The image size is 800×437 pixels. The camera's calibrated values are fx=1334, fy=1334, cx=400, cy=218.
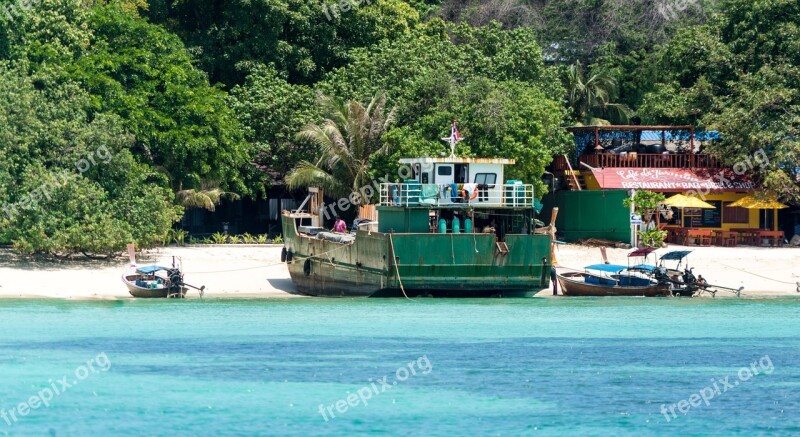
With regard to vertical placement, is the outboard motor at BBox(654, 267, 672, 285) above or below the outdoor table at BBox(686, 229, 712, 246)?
below

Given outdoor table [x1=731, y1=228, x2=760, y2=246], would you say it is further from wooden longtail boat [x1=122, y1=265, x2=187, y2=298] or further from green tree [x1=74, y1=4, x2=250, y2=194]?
wooden longtail boat [x1=122, y1=265, x2=187, y2=298]

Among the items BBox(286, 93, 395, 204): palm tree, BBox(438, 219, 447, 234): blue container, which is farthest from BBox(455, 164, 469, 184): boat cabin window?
BBox(286, 93, 395, 204): palm tree

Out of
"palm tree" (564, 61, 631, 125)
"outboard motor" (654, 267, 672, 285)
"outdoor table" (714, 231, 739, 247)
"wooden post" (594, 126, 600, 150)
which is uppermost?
"palm tree" (564, 61, 631, 125)

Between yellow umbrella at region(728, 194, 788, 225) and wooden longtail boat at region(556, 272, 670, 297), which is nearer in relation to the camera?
wooden longtail boat at region(556, 272, 670, 297)

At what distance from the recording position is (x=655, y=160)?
53.4 m

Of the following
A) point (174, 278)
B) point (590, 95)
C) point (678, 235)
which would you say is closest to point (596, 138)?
point (678, 235)

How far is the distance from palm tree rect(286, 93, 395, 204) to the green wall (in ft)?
25.7

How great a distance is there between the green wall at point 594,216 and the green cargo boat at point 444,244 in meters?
9.19

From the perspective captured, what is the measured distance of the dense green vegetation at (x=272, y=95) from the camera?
44.5 meters

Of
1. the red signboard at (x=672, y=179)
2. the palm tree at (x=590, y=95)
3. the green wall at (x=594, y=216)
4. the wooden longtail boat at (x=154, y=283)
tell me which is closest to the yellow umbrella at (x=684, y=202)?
the red signboard at (x=672, y=179)

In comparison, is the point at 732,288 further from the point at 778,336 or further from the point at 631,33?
the point at 631,33

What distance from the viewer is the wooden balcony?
5319 cm

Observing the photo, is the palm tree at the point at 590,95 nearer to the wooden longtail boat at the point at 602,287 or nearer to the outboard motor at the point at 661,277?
the wooden longtail boat at the point at 602,287

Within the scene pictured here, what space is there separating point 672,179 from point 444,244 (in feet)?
54.4
